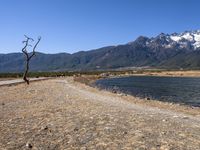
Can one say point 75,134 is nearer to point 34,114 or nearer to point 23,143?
point 23,143

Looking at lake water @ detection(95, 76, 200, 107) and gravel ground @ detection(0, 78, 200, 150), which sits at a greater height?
gravel ground @ detection(0, 78, 200, 150)

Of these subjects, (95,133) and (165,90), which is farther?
(165,90)

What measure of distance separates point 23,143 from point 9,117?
7414 mm

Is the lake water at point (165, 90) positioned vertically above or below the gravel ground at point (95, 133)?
below

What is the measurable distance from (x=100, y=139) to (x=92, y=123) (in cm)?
374

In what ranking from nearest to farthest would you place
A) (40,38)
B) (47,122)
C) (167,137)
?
(167,137) → (47,122) → (40,38)

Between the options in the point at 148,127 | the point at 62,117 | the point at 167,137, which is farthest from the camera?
the point at 62,117

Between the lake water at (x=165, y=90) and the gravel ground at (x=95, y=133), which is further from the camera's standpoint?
the lake water at (x=165, y=90)

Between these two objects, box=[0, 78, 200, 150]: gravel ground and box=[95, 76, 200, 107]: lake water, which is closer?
box=[0, 78, 200, 150]: gravel ground

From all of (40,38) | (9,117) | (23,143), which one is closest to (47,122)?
(9,117)

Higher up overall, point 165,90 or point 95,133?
point 95,133

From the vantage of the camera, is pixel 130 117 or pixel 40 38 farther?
pixel 40 38

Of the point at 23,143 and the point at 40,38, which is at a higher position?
the point at 40,38

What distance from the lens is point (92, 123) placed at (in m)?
18.5
